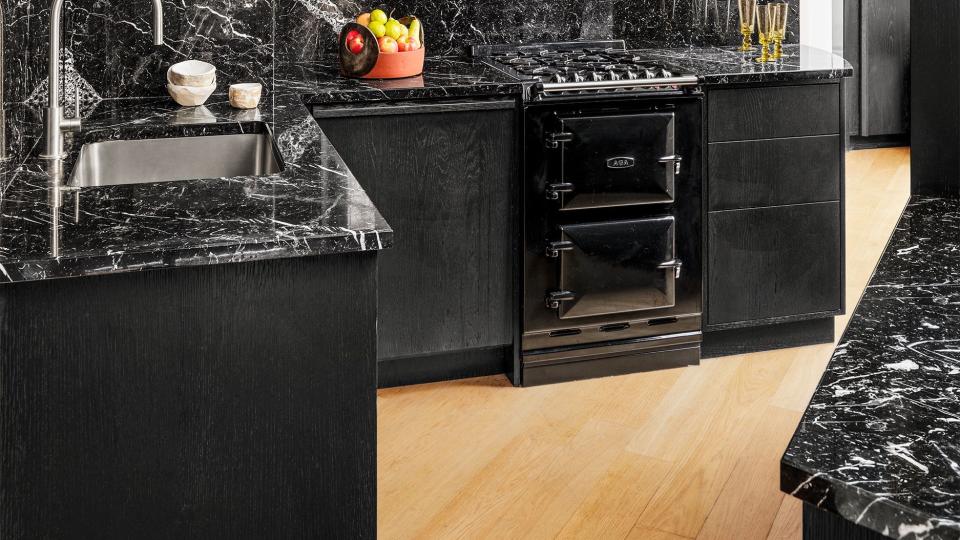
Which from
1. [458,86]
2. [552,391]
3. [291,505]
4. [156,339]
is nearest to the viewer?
[156,339]

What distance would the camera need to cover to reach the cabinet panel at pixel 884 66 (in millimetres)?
6668

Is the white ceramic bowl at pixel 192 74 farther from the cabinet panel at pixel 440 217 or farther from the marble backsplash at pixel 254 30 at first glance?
the cabinet panel at pixel 440 217

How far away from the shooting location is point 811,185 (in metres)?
3.64

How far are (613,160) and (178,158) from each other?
134 cm

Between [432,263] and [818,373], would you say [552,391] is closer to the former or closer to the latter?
[432,263]

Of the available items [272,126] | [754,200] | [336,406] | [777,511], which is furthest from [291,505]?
[754,200]

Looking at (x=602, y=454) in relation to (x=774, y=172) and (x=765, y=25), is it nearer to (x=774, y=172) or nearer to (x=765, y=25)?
(x=774, y=172)

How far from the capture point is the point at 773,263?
3662mm

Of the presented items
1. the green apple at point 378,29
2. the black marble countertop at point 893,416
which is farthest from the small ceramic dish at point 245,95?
the black marble countertop at point 893,416

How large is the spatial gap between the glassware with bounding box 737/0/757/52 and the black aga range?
1.77 ft

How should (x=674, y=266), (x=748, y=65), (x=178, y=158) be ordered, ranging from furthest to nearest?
(x=748, y=65), (x=674, y=266), (x=178, y=158)

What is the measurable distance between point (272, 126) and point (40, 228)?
1.01 metres

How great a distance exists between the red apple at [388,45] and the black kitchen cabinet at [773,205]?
3.31ft

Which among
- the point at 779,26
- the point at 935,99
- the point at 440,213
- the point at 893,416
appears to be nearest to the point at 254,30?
the point at 440,213
